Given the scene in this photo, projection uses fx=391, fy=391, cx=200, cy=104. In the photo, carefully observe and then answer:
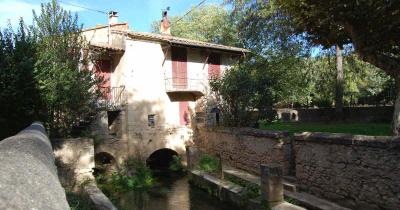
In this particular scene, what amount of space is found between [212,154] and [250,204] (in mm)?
8152

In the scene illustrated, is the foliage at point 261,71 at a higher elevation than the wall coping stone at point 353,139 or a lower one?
higher

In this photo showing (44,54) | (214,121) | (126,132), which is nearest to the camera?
(44,54)

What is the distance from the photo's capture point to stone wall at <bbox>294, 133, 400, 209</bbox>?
29.8 ft

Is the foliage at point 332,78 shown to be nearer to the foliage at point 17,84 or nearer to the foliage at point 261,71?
the foliage at point 261,71

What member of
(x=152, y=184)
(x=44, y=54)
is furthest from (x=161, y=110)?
(x=44, y=54)

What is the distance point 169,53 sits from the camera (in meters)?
22.7

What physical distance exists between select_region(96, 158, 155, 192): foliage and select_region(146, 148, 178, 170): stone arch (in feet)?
13.5

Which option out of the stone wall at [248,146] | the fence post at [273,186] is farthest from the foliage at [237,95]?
the fence post at [273,186]

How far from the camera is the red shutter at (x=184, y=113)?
923 inches

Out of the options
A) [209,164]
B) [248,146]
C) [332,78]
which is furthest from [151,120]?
[332,78]

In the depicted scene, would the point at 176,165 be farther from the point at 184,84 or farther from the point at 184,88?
the point at 184,84

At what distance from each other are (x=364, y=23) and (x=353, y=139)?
520 cm

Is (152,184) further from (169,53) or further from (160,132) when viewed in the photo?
(169,53)

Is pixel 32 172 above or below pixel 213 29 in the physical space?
below
